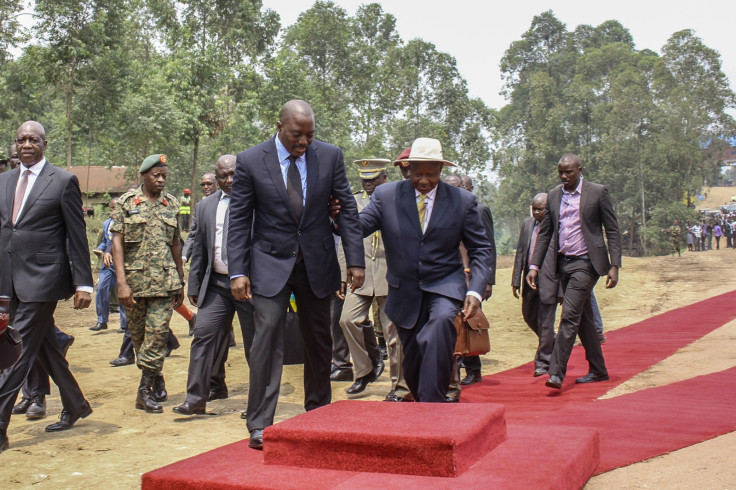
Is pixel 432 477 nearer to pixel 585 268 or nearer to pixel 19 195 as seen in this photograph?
pixel 19 195

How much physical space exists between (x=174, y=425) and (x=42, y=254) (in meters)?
1.73

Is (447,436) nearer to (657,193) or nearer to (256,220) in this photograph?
(256,220)

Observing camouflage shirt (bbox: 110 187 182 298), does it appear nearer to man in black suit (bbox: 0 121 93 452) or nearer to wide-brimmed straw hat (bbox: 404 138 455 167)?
man in black suit (bbox: 0 121 93 452)

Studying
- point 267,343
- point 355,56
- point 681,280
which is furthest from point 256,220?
point 355,56

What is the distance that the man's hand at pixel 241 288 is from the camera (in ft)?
16.4

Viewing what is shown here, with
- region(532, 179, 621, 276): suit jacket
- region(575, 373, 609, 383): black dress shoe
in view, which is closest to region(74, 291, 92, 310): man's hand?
region(532, 179, 621, 276): suit jacket

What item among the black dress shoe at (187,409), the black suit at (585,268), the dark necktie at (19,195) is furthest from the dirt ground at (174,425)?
the dark necktie at (19,195)

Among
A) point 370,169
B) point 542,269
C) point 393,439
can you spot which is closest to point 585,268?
point 542,269

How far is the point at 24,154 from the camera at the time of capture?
591 centimetres

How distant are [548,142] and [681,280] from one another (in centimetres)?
4647

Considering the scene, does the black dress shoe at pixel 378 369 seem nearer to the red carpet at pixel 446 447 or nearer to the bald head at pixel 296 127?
the red carpet at pixel 446 447

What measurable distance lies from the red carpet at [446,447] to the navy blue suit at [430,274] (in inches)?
22.3

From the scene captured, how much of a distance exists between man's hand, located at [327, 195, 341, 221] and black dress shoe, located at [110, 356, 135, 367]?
5.35m

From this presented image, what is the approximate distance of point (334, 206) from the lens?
539cm
